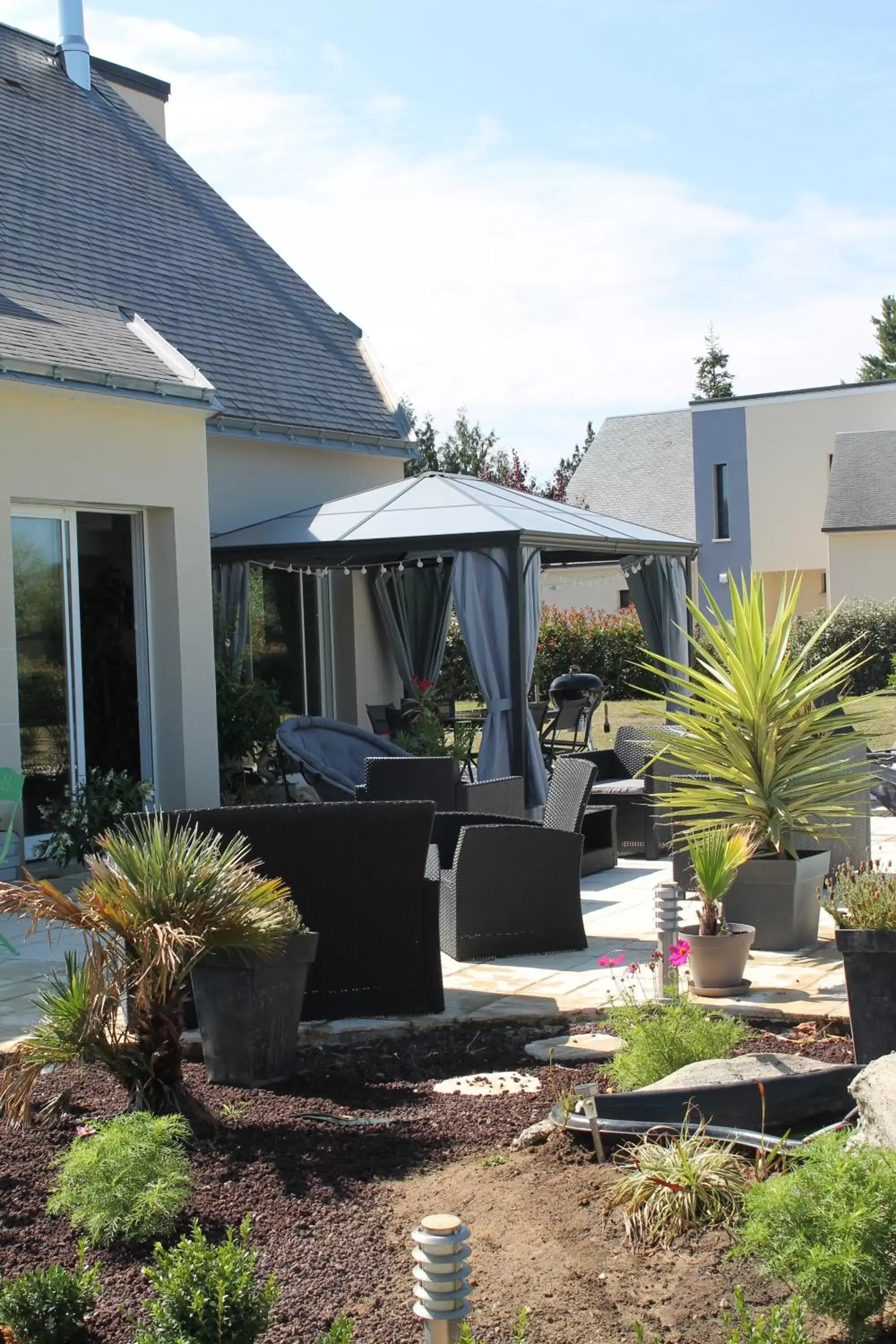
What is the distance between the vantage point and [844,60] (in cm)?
734

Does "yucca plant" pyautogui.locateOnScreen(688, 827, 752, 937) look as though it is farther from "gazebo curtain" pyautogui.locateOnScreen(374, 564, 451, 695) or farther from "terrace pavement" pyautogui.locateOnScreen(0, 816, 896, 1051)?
"gazebo curtain" pyautogui.locateOnScreen(374, 564, 451, 695)

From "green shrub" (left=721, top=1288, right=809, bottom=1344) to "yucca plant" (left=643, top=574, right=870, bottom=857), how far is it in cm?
384

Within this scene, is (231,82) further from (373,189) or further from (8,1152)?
(8,1152)

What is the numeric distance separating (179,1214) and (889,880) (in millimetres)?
2696

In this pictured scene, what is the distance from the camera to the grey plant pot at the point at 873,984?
4.60 meters

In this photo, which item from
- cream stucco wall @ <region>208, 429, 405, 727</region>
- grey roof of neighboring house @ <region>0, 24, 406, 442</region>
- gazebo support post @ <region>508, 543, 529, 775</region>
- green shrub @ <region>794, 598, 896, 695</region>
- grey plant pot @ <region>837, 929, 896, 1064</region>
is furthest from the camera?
green shrub @ <region>794, 598, 896, 695</region>

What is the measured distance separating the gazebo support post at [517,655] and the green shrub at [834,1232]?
8.06 m

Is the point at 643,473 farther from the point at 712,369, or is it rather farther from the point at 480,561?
the point at 480,561

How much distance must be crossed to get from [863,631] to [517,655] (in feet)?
52.3

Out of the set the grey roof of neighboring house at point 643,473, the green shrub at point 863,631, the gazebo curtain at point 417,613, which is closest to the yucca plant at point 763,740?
the gazebo curtain at point 417,613

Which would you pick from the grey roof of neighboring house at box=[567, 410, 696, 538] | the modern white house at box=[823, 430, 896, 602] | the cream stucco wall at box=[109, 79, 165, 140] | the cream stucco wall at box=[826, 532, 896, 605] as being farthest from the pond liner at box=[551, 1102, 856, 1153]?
the grey roof of neighboring house at box=[567, 410, 696, 538]

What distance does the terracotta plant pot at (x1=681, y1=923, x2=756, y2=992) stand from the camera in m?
5.96

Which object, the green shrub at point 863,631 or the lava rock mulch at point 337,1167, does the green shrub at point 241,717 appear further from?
the green shrub at point 863,631

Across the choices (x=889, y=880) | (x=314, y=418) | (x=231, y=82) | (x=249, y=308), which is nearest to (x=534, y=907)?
(x=889, y=880)
